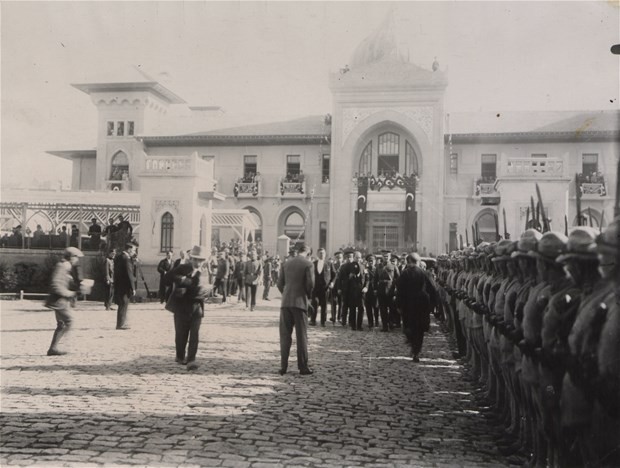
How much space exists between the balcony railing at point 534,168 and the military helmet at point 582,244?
69.7 feet

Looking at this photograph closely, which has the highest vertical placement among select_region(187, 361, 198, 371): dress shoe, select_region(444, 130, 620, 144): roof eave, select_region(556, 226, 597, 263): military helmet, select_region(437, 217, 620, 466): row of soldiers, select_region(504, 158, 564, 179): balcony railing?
select_region(444, 130, 620, 144): roof eave

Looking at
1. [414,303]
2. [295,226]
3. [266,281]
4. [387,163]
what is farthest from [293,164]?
[414,303]

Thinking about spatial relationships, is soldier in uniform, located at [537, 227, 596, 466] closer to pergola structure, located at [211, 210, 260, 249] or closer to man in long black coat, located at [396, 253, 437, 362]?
man in long black coat, located at [396, 253, 437, 362]

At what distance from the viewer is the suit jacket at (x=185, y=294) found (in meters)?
9.35

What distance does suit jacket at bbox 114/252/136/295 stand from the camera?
13539 mm

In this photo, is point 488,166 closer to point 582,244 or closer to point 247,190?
point 247,190

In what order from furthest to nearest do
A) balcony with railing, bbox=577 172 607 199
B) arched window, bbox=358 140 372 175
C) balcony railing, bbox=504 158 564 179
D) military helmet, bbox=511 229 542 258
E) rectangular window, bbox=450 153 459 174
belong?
1. arched window, bbox=358 140 372 175
2. rectangular window, bbox=450 153 459 174
3. balcony with railing, bbox=577 172 607 199
4. balcony railing, bbox=504 158 564 179
5. military helmet, bbox=511 229 542 258

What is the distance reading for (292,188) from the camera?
38.5 metres

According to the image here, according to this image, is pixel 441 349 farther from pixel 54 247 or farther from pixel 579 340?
pixel 54 247

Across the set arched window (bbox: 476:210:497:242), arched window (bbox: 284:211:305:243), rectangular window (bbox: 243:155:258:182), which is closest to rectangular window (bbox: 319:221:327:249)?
arched window (bbox: 284:211:305:243)

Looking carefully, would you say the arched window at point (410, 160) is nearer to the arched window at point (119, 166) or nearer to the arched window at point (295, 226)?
the arched window at point (295, 226)

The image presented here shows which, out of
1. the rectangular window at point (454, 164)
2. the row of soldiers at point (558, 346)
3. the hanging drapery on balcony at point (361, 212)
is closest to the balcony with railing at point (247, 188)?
the hanging drapery on balcony at point (361, 212)

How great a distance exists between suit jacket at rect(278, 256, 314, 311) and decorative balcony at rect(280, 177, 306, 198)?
29121 mm

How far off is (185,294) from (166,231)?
14810 millimetres
